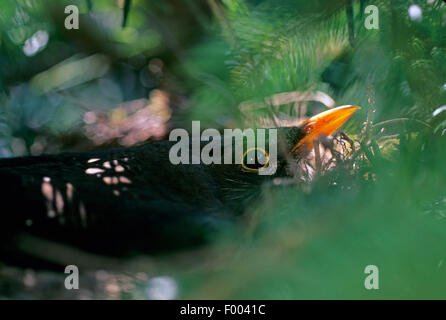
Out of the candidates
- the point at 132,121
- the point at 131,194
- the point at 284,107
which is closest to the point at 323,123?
the point at 284,107

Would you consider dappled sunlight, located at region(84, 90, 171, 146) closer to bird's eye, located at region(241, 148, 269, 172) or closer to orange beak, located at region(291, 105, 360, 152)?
bird's eye, located at region(241, 148, 269, 172)

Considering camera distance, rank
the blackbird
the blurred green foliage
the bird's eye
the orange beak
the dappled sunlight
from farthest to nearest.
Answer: the dappled sunlight
the bird's eye
the orange beak
the blackbird
the blurred green foliage

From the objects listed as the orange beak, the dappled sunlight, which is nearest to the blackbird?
the orange beak

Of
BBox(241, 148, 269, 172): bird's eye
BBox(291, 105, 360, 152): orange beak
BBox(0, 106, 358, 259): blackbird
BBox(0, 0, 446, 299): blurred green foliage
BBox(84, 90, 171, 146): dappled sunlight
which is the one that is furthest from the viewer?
BBox(84, 90, 171, 146): dappled sunlight

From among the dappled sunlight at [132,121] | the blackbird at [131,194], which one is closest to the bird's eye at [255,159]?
the blackbird at [131,194]

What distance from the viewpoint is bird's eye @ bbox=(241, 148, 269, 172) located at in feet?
3.74

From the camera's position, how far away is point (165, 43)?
1635 millimetres

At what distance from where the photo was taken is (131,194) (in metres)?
1.05

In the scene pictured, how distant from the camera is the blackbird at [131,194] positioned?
89cm

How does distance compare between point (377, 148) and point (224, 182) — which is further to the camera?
point (224, 182)

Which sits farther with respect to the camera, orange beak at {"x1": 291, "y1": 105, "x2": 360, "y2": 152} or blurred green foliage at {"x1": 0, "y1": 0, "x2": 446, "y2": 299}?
orange beak at {"x1": 291, "y1": 105, "x2": 360, "y2": 152}
